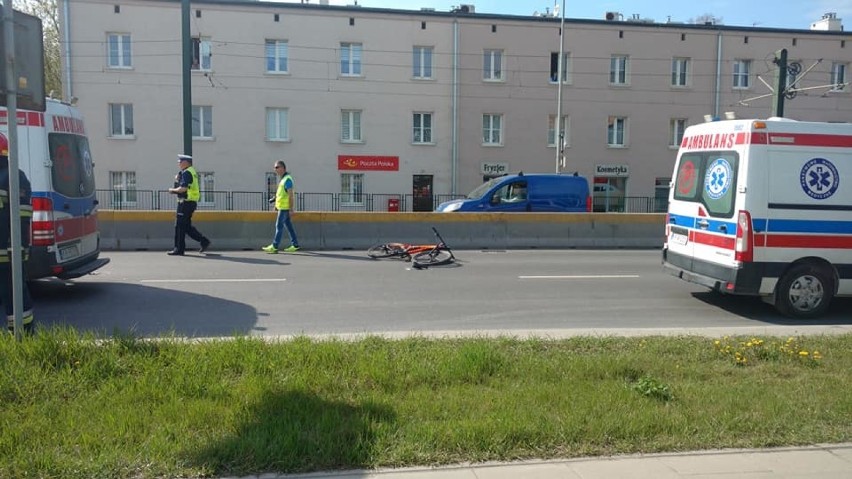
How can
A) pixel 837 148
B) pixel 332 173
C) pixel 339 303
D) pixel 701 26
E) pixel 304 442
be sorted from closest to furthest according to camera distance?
1. pixel 304 442
2. pixel 837 148
3. pixel 339 303
4. pixel 332 173
5. pixel 701 26

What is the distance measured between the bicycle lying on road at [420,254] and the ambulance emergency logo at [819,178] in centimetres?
631

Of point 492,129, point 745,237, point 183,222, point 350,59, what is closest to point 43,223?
point 183,222

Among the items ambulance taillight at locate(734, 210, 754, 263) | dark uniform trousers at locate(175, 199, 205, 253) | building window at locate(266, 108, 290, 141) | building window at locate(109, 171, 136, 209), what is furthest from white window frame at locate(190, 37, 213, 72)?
ambulance taillight at locate(734, 210, 754, 263)

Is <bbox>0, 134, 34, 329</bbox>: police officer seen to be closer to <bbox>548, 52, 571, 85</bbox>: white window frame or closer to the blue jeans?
the blue jeans

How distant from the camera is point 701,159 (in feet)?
29.9

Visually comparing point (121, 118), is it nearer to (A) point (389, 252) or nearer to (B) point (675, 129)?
(A) point (389, 252)

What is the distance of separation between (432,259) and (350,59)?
23997 mm

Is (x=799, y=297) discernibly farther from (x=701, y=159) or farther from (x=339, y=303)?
(x=339, y=303)

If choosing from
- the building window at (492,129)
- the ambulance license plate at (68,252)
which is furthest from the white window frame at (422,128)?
the ambulance license plate at (68,252)

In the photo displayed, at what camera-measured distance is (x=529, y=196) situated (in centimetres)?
1809

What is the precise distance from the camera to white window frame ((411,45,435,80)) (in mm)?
34594

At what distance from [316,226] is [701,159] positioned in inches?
363

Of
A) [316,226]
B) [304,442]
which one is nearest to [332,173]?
[316,226]

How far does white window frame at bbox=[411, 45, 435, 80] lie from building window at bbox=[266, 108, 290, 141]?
7061mm
